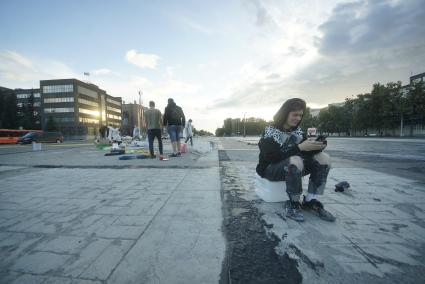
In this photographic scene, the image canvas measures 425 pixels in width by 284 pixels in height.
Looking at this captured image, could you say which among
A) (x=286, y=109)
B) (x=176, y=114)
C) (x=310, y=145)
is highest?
(x=176, y=114)

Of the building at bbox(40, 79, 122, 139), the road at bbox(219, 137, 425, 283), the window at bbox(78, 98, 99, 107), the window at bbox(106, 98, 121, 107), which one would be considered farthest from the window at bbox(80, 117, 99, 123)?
the road at bbox(219, 137, 425, 283)

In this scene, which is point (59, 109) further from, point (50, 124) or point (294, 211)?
point (294, 211)

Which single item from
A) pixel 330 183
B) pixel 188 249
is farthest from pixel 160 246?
pixel 330 183

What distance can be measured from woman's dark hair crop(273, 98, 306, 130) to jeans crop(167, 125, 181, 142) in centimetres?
552

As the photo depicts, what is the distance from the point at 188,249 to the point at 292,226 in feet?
3.43

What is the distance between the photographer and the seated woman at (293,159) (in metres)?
2.26

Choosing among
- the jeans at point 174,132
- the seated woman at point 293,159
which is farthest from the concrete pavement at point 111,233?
the jeans at point 174,132

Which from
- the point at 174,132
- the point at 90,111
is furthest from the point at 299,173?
the point at 90,111

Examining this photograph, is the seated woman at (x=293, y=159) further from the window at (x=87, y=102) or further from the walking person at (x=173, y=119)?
the window at (x=87, y=102)

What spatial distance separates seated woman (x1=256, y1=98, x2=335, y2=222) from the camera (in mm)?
2264

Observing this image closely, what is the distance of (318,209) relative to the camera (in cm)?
230

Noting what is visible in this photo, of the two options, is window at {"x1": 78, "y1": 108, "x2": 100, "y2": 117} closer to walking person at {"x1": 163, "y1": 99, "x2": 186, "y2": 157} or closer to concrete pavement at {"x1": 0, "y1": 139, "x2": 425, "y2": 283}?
walking person at {"x1": 163, "y1": 99, "x2": 186, "y2": 157}

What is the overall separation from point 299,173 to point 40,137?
3681cm

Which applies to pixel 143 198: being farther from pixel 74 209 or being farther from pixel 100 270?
pixel 100 270
